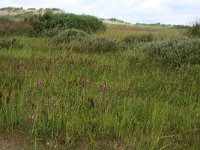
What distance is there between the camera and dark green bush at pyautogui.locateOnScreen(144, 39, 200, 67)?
31.1ft

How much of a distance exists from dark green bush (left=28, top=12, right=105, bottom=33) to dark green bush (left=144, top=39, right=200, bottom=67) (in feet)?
26.2

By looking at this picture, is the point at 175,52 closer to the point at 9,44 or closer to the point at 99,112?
the point at 9,44

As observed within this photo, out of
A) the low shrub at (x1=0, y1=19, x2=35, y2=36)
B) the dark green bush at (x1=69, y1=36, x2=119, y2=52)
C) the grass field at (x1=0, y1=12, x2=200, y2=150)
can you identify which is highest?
the low shrub at (x1=0, y1=19, x2=35, y2=36)

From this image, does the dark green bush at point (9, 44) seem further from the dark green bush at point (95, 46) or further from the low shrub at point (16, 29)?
the low shrub at point (16, 29)

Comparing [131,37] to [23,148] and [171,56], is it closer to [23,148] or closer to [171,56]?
[171,56]

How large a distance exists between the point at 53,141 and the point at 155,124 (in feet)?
4.47

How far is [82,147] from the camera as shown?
430 cm

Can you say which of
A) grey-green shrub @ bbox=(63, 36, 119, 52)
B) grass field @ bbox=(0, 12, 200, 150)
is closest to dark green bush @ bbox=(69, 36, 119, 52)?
grey-green shrub @ bbox=(63, 36, 119, 52)

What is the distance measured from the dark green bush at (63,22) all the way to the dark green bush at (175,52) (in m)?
7.99

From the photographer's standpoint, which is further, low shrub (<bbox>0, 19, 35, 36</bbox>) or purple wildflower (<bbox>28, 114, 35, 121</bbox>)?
low shrub (<bbox>0, 19, 35, 36</bbox>)

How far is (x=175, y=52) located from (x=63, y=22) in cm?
1045

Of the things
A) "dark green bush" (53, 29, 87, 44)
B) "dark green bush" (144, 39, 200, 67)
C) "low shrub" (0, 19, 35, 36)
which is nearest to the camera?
"dark green bush" (144, 39, 200, 67)

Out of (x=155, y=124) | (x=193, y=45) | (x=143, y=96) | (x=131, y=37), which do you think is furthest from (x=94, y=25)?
(x=155, y=124)

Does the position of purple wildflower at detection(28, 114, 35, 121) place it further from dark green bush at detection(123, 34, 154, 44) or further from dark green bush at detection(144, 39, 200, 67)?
dark green bush at detection(123, 34, 154, 44)
